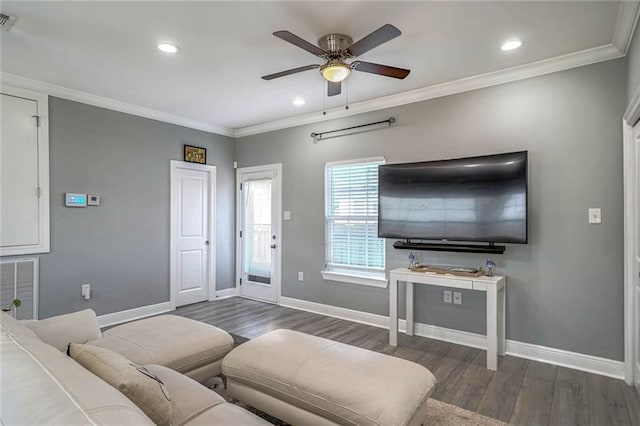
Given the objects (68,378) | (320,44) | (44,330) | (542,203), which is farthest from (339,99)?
(68,378)

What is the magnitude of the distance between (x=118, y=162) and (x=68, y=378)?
404cm

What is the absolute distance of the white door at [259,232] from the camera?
→ 5.23m

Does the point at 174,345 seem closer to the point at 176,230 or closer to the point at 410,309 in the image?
the point at 410,309

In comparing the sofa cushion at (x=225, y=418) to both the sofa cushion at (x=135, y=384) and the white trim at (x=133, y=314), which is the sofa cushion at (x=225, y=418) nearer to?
the sofa cushion at (x=135, y=384)

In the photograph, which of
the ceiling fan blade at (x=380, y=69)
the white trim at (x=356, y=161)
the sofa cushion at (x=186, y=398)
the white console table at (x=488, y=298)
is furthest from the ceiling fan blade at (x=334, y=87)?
the sofa cushion at (x=186, y=398)

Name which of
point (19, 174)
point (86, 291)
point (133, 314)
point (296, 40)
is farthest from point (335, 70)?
point (133, 314)

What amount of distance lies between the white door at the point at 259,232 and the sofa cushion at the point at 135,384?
12.8 ft

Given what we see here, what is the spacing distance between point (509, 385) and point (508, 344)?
697mm

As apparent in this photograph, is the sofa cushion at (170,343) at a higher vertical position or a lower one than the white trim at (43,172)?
lower

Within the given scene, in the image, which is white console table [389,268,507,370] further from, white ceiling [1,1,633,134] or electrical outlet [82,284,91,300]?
electrical outlet [82,284,91,300]

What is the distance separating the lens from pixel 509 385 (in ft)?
8.82

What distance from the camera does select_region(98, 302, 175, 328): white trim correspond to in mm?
4148

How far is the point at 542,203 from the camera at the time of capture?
316 cm

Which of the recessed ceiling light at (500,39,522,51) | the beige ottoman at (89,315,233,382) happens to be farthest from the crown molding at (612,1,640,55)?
→ the beige ottoman at (89,315,233,382)
